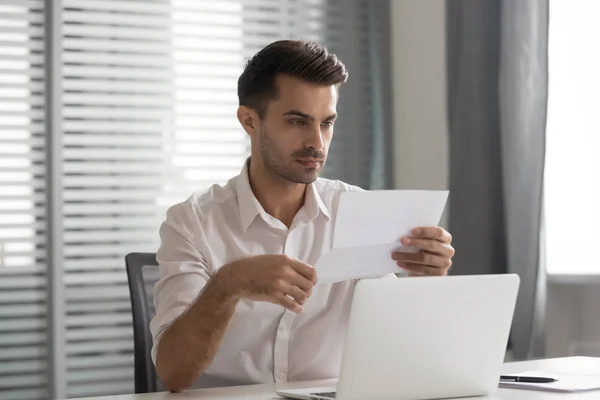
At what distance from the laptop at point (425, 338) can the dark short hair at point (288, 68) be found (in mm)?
751

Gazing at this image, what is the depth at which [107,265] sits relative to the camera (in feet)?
10.6

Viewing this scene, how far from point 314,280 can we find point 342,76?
72 centimetres

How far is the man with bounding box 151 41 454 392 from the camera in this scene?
1.90 metres

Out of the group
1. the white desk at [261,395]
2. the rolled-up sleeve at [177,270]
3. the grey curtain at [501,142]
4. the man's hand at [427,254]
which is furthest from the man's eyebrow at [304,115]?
the grey curtain at [501,142]

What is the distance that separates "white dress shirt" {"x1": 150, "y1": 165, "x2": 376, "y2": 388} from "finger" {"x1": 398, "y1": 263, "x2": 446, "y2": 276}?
32 centimetres

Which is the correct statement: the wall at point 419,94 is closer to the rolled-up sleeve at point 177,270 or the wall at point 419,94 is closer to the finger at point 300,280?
the rolled-up sleeve at point 177,270

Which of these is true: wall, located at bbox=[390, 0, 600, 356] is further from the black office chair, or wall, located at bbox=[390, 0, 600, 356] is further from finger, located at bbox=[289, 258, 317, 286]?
finger, located at bbox=[289, 258, 317, 286]

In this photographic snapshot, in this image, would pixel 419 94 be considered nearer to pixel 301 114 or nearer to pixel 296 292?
pixel 301 114

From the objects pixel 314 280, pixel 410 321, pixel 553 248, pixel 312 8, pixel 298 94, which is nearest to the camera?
pixel 410 321

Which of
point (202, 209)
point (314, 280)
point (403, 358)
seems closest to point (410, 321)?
point (403, 358)

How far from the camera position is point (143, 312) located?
6.53 ft

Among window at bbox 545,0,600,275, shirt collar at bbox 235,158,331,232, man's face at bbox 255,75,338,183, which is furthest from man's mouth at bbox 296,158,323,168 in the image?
window at bbox 545,0,600,275

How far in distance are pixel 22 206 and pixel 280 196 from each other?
1384mm

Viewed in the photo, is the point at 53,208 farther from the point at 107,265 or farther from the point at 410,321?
the point at 410,321
